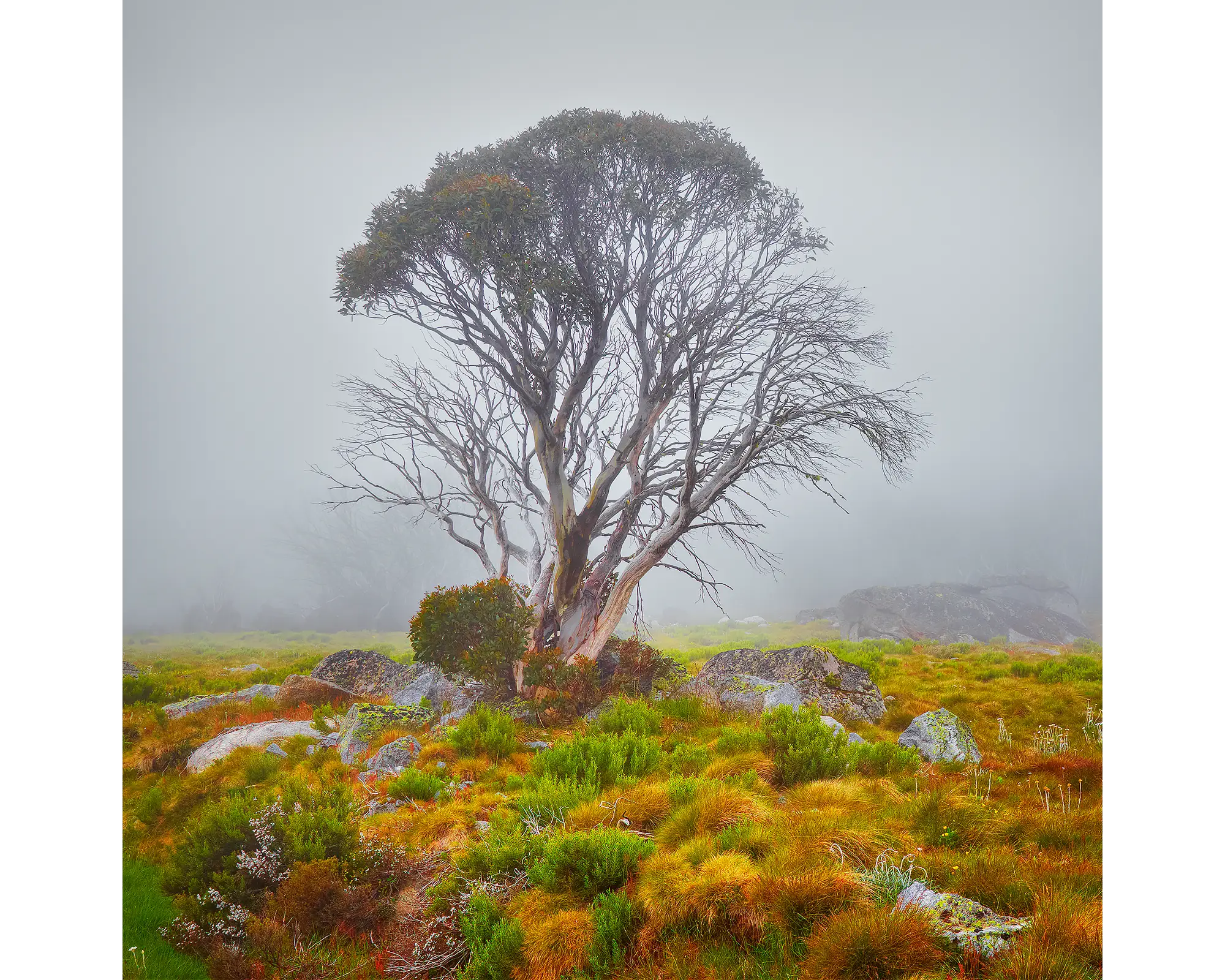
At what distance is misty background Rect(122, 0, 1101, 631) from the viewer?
21.2ft

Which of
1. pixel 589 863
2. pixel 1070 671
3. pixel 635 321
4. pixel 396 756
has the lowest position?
pixel 396 756

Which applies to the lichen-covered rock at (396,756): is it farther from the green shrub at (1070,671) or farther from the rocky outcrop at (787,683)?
the green shrub at (1070,671)

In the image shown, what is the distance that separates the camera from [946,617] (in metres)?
8.71

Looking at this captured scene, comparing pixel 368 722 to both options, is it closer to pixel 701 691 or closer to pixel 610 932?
pixel 701 691

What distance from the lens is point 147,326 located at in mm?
6758

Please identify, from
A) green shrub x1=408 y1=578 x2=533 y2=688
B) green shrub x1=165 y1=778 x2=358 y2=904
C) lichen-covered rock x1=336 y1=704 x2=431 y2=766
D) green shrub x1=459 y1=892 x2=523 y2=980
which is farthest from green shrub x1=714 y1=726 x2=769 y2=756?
lichen-covered rock x1=336 y1=704 x2=431 y2=766

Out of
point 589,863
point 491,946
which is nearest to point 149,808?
point 491,946

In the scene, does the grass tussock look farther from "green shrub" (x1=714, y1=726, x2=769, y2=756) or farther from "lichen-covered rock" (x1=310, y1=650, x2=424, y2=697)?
"lichen-covered rock" (x1=310, y1=650, x2=424, y2=697)

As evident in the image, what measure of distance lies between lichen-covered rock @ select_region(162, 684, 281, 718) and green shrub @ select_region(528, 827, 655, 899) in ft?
17.3

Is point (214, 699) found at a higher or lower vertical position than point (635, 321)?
lower

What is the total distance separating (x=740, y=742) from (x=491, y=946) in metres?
3.03

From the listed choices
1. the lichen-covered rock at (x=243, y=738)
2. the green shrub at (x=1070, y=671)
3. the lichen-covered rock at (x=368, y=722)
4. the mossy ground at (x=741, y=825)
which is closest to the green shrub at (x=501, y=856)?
the mossy ground at (x=741, y=825)

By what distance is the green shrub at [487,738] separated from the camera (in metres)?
6.42

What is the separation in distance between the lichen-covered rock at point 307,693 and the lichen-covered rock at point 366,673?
33cm
